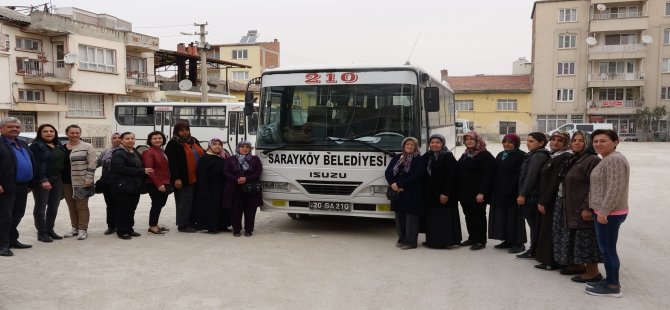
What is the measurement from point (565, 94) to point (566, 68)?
2531 millimetres

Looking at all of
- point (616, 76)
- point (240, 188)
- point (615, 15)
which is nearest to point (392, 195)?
point (240, 188)

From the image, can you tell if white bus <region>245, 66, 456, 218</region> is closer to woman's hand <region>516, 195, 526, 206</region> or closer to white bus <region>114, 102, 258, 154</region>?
woman's hand <region>516, 195, 526, 206</region>

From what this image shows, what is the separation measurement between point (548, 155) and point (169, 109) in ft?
60.1

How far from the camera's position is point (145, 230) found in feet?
28.5

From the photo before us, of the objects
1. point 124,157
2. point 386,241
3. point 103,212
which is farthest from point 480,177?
point 103,212

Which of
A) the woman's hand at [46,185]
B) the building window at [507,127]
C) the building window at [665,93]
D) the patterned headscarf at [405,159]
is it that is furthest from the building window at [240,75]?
the patterned headscarf at [405,159]

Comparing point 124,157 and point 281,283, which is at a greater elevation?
point 124,157

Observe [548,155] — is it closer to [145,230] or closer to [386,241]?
[386,241]

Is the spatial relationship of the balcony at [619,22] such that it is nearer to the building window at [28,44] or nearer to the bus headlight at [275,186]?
the building window at [28,44]

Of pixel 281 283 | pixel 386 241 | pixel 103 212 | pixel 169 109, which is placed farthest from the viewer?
pixel 169 109

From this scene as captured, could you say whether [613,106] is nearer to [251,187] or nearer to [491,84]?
[491,84]

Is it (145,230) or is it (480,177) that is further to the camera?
(145,230)

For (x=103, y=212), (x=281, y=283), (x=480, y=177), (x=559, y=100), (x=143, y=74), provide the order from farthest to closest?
(x=559, y=100)
(x=143, y=74)
(x=103, y=212)
(x=480, y=177)
(x=281, y=283)

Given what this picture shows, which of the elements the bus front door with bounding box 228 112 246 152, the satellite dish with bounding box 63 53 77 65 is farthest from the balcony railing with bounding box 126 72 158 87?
the bus front door with bounding box 228 112 246 152
